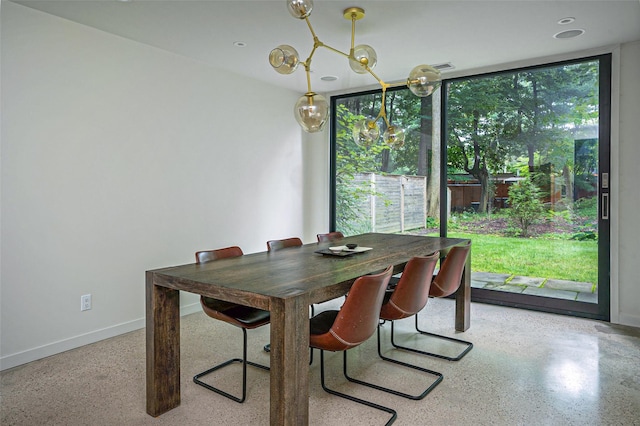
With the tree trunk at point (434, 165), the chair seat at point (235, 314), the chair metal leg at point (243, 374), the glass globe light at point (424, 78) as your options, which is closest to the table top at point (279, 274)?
the chair seat at point (235, 314)

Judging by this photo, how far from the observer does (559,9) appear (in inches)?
119

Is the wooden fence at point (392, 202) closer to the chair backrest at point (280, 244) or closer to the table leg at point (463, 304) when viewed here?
the table leg at point (463, 304)

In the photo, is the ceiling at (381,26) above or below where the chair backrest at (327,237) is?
A: above

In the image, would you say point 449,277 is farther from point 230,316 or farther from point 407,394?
point 230,316

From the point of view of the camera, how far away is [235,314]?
2.62 meters

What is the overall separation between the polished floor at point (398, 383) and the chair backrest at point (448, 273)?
1.60 feet

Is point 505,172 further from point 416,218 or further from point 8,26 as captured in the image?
point 8,26

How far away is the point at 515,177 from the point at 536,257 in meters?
0.85

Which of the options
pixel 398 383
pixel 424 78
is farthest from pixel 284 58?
pixel 398 383

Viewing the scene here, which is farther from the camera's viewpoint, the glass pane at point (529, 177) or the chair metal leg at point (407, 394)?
the glass pane at point (529, 177)

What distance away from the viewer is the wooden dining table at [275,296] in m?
1.81

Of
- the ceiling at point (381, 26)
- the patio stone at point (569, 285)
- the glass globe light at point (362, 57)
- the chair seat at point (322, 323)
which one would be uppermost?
the ceiling at point (381, 26)

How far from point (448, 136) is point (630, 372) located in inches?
112

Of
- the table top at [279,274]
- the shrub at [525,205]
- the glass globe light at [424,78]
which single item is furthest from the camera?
the shrub at [525,205]
